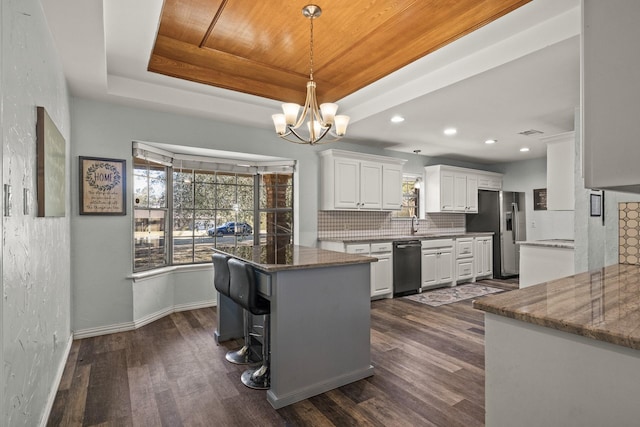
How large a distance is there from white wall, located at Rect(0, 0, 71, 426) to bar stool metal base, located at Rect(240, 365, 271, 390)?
1.15 meters

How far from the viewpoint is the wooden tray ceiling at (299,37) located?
7.42ft

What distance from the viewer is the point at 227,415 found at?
2.00 meters

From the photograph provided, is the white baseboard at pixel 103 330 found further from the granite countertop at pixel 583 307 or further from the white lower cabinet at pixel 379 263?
the granite countertop at pixel 583 307

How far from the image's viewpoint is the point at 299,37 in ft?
8.63

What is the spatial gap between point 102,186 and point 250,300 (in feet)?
7.11

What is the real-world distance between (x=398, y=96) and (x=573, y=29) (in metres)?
1.51

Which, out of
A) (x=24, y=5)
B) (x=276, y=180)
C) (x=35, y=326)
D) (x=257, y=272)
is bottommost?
(x=35, y=326)

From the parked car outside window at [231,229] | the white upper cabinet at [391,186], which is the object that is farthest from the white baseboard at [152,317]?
the white upper cabinet at [391,186]

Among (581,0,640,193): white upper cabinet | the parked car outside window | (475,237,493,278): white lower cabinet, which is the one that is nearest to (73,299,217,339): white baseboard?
the parked car outside window

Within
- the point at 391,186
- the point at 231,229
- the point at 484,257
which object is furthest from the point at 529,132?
the point at 231,229

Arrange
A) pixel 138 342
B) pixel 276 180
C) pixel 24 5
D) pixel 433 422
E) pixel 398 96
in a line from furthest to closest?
pixel 276 180, pixel 398 96, pixel 138 342, pixel 433 422, pixel 24 5

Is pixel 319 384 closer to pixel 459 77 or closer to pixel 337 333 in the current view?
pixel 337 333

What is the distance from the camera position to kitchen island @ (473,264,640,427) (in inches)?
37.9

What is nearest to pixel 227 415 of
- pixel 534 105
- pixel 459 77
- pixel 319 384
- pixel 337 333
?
pixel 319 384
